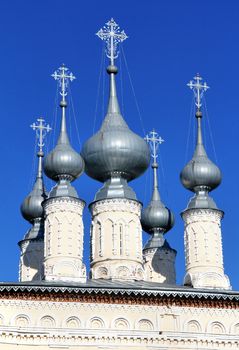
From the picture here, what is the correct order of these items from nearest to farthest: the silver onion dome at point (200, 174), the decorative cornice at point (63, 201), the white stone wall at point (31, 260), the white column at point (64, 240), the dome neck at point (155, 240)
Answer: the white column at point (64, 240)
the decorative cornice at point (63, 201)
the silver onion dome at point (200, 174)
the white stone wall at point (31, 260)
the dome neck at point (155, 240)

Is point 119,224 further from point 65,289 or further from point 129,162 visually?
point 65,289

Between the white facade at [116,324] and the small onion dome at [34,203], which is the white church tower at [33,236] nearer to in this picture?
the small onion dome at [34,203]

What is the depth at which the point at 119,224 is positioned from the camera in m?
27.8

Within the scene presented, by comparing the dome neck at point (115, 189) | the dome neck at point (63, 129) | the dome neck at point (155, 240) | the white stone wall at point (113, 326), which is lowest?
the white stone wall at point (113, 326)

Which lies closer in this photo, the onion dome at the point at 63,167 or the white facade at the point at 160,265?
the onion dome at the point at 63,167

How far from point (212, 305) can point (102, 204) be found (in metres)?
4.97

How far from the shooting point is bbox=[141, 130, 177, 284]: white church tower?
31969 millimetres

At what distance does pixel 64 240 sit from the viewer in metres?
27.0

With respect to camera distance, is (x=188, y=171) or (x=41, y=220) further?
(x=41, y=220)

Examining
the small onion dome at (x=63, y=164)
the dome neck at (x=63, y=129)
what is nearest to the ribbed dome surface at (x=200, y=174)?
the small onion dome at (x=63, y=164)

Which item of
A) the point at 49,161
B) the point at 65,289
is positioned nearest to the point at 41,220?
the point at 49,161

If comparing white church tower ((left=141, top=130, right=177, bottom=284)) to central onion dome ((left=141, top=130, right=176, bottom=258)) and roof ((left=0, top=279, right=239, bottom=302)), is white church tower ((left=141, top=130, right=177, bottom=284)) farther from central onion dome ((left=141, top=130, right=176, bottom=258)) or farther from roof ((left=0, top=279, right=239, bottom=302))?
roof ((left=0, top=279, right=239, bottom=302))

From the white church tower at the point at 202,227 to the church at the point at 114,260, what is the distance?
1.2 inches

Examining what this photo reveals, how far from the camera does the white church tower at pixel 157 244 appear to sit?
105ft
